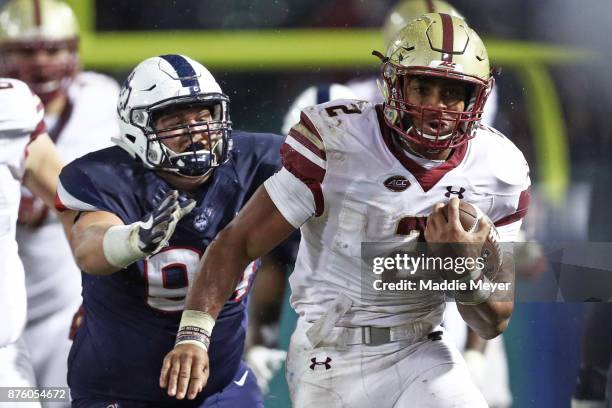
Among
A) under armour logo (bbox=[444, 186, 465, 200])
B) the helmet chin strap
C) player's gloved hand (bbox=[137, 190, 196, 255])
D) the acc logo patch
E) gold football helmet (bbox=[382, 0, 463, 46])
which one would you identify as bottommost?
player's gloved hand (bbox=[137, 190, 196, 255])

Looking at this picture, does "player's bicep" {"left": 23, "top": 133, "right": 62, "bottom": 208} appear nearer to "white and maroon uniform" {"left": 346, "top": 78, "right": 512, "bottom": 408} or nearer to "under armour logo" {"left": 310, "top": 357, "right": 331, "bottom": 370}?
"white and maroon uniform" {"left": 346, "top": 78, "right": 512, "bottom": 408}

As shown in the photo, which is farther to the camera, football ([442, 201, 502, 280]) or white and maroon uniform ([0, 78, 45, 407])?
white and maroon uniform ([0, 78, 45, 407])

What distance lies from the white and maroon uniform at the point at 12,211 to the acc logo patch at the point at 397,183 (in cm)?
135

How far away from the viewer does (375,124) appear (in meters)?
2.90

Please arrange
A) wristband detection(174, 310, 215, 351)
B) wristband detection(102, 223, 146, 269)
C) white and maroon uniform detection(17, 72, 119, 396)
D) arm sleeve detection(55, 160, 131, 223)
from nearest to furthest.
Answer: wristband detection(174, 310, 215, 351) < wristband detection(102, 223, 146, 269) < arm sleeve detection(55, 160, 131, 223) < white and maroon uniform detection(17, 72, 119, 396)

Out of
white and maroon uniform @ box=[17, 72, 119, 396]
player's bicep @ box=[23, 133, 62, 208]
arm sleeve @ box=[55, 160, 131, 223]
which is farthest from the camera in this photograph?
white and maroon uniform @ box=[17, 72, 119, 396]

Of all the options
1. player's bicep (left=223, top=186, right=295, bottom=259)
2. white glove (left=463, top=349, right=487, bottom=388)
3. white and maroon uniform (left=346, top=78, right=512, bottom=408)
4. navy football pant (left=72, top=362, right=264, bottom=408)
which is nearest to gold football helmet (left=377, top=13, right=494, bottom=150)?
player's bicep (left=223, top=186, right=295, bottom=259)

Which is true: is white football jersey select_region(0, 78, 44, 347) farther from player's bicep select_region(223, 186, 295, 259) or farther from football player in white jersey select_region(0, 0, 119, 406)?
player's bicep select_region(223, 186, 295, 259)

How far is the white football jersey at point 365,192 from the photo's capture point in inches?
111

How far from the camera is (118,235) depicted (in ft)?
9.68

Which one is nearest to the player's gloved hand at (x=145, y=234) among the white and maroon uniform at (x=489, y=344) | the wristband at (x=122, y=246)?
the wristband at (x=122, y=246)

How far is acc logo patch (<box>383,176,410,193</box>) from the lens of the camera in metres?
2.85

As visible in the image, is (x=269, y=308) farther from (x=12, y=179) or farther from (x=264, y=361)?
(x=12, y=179)

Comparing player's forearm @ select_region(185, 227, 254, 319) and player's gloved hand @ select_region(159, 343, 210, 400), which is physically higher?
player's forearm @ select_region(185, 227, 254, 319)
